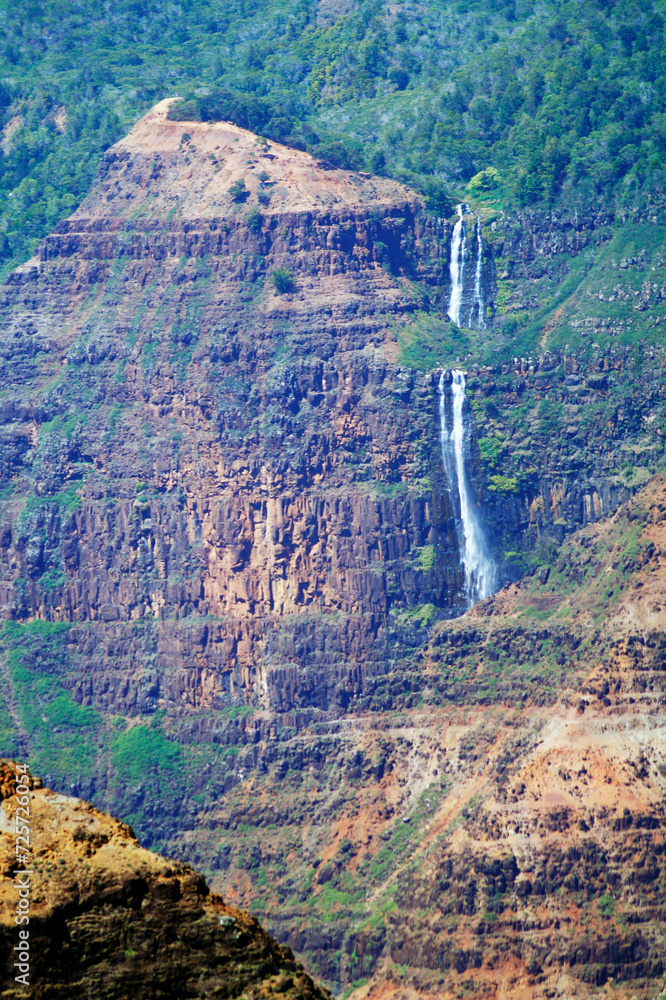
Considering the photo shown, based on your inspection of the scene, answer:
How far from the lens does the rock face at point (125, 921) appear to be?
84.8 feet

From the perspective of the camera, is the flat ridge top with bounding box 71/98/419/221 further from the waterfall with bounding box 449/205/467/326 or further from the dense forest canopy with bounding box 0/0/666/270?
the waterfall with bounding box 449/205/467/326

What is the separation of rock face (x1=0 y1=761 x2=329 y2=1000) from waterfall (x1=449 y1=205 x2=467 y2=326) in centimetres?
7202

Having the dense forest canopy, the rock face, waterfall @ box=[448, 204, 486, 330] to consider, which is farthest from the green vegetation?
the rock face

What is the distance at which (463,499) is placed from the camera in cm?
8856

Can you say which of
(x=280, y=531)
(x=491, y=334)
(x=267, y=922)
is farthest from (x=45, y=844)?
(x=491, y=334)

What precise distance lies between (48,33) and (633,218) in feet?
157

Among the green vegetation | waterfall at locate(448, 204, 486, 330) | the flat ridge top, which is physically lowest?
the green vegetation

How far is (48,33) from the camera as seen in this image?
11862cm

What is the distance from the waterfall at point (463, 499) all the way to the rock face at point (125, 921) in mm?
60670

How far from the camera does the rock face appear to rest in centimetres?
2584

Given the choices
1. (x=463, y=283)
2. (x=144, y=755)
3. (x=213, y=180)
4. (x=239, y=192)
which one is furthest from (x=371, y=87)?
(x=144, y=755)

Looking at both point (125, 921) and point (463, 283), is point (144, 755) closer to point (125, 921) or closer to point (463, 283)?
point (463, 283)

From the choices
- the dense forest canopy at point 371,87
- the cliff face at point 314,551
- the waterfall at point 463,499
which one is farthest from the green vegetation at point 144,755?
the dense forest canopy at point 371,87

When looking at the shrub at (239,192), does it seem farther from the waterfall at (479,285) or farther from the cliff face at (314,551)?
the waterfall at (479,285)
